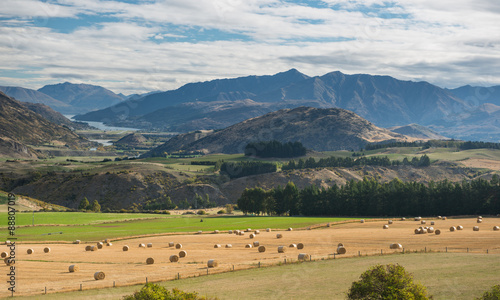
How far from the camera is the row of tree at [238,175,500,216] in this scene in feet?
486

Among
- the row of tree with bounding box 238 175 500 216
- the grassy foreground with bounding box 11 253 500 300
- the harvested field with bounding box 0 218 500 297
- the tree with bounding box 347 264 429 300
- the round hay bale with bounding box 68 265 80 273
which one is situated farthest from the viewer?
the row of tree with bounding box 238 175 500 216

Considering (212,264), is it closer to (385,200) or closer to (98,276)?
(98,276)

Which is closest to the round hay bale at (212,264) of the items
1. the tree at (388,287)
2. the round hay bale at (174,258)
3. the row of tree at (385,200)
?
the round hay bale at (174,258)

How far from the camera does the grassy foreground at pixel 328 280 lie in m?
47.5

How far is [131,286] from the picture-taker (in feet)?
171

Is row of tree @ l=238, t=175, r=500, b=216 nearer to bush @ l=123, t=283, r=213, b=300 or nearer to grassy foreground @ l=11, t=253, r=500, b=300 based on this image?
grassy foreground @ l=11, t=253, r=500, b=300

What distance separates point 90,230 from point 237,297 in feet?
248

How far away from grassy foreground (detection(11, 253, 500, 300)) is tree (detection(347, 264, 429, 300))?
696 centimetres

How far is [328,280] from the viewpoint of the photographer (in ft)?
172

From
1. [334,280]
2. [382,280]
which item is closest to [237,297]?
[334,280]

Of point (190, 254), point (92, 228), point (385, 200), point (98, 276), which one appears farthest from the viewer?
point (385, 200)

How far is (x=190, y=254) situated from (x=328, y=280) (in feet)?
84.3

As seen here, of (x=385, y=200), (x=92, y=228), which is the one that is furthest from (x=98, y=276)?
(x=385, y=200)

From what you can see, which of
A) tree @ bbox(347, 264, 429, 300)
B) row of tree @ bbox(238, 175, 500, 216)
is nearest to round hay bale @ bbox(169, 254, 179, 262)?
tree @ bbox(347, 264, 429, 300)
